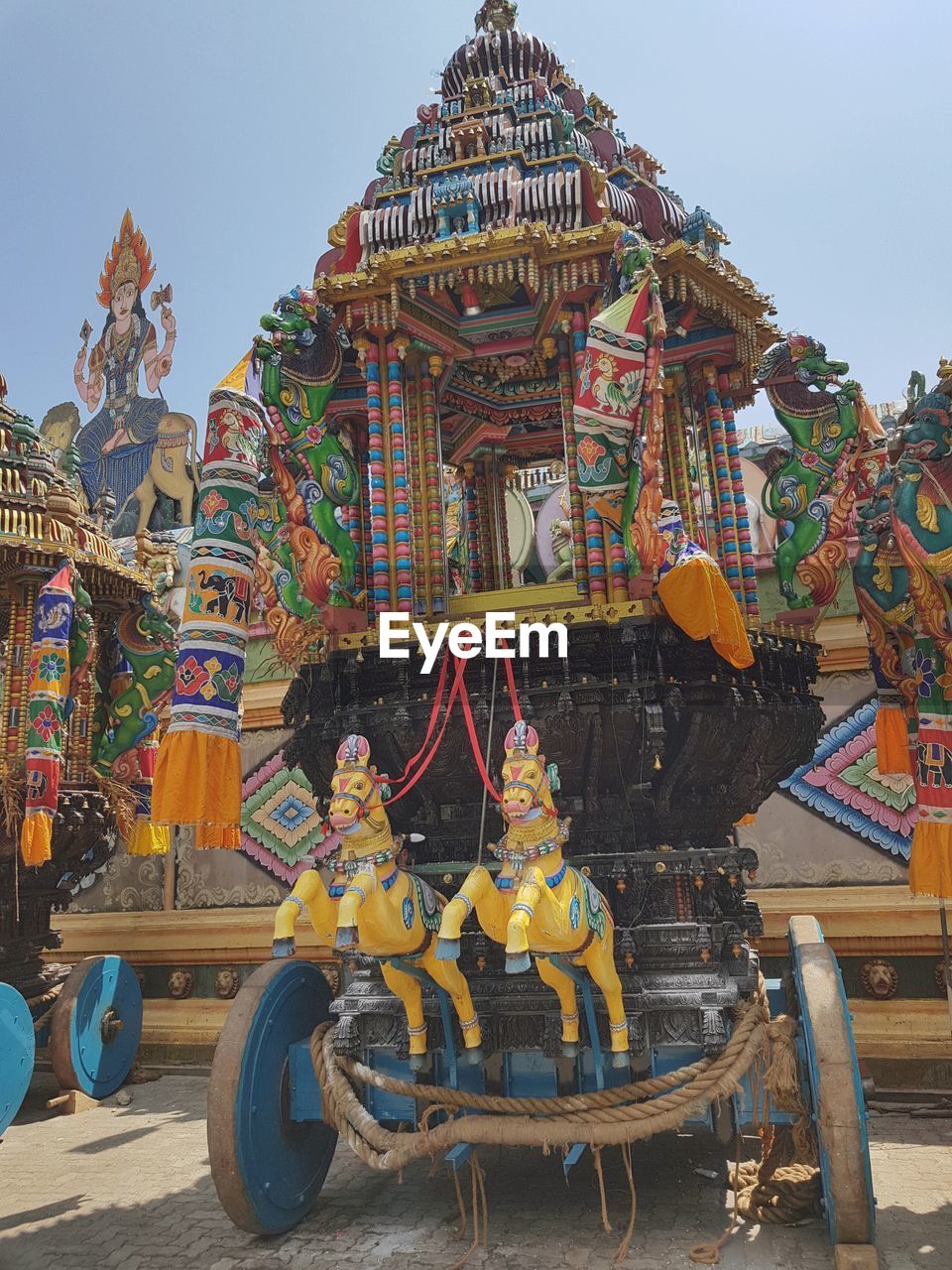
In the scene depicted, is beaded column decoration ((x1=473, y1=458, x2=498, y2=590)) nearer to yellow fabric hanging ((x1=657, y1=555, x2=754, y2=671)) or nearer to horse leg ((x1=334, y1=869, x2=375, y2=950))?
yellow fabric hanging ((x1=657, y1=555, x2=754, y2=671))

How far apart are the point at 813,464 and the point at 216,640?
3.89 meters

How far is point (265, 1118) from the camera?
466cm

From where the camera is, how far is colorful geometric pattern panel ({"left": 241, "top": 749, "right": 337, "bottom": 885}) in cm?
984

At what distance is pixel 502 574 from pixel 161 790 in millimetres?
3246

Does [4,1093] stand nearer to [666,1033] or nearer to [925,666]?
[666,1033]

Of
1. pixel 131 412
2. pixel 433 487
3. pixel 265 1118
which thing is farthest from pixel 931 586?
pixel 131 412

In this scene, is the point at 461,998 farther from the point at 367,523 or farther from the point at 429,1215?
the point at 367,523

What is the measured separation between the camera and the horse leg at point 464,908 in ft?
13.3

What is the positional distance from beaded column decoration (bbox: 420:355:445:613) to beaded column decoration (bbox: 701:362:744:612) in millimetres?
1817

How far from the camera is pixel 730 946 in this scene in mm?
4938

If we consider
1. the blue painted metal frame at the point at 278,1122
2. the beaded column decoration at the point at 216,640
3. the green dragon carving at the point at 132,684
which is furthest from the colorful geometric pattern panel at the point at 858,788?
the green dragon carving at the point at 132,684

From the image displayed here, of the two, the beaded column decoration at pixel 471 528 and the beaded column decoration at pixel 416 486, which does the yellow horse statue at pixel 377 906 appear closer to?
the beaded column decoration at pixel 416 486

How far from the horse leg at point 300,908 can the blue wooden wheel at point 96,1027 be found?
13.8ft

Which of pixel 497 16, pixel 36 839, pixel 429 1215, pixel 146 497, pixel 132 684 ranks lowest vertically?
pixel 429 1215
